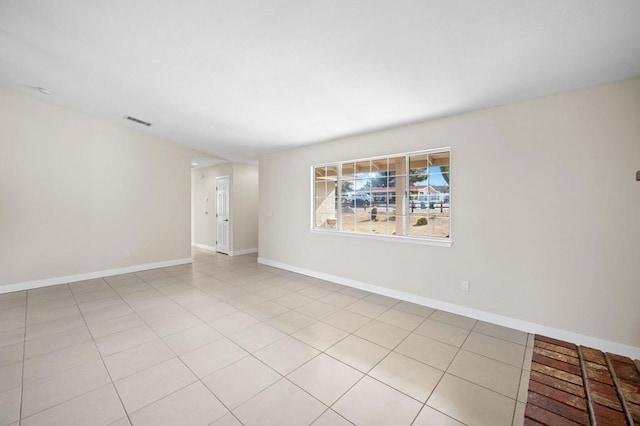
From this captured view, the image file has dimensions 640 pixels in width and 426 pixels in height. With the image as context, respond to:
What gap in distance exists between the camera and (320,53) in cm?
240

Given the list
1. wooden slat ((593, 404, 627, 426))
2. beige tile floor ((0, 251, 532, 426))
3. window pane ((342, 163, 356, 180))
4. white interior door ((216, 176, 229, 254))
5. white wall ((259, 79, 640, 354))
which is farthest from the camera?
white interior door ((216, 176, 229, 254))

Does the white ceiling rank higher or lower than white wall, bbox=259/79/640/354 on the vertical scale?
higher

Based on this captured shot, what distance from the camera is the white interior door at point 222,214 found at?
7.27m

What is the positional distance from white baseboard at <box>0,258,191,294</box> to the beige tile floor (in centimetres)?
38

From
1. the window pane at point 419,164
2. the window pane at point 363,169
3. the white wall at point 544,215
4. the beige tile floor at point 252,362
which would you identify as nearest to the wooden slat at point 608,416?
the beige tile floor at point 252,362

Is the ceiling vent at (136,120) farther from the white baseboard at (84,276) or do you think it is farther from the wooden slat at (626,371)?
the wooden slat at (626,371)

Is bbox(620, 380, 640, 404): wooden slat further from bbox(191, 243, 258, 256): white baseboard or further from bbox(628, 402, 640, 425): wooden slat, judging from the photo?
bbox(191, 243, 258, 256): white baseboard

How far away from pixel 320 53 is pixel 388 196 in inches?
88.9

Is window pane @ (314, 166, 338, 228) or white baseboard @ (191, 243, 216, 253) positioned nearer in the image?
window pane @ (314, 166, 338, 228)

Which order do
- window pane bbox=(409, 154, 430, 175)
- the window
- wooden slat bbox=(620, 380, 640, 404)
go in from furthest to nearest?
window pane bbox=(409, 154, 430, 175)
the window
wooden slat bbox=(620, 380, 640, 404)

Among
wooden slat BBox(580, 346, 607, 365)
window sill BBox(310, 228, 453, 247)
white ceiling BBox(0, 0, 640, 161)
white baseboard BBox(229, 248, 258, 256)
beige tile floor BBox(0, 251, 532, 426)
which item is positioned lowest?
beige tile floor BBox(0, 251, 532, 426)

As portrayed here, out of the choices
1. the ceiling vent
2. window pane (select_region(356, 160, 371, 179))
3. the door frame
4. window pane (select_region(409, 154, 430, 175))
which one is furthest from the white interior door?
window pane (select_region(409, 154, 430, 175))

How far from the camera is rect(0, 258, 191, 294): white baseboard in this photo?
13.5 feet

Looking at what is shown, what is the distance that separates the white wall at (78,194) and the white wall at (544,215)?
196 inches
